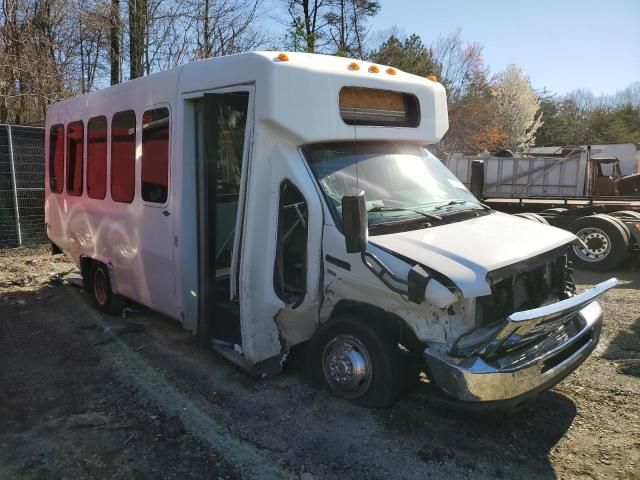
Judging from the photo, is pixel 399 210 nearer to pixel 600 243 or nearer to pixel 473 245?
pixel 473 245

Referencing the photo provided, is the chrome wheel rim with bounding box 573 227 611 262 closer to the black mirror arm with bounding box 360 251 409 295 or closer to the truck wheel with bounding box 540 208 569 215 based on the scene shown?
the truck wheel with bounding box 540 208 569 215

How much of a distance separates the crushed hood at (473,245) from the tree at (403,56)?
72.6 ft

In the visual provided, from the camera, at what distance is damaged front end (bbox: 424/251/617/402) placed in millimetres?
3127

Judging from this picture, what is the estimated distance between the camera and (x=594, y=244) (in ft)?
30.0

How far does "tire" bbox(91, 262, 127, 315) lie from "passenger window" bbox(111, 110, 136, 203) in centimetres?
107

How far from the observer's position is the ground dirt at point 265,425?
10.6 ft

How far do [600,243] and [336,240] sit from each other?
23.6 ft

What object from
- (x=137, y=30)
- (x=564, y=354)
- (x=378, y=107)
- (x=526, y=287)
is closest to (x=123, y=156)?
(x=378, y=107)

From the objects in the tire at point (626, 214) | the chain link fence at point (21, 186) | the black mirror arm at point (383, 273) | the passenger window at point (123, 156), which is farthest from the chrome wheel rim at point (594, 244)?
the chain link fence at point (21, 186)

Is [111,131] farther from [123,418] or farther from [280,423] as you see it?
[280,423]

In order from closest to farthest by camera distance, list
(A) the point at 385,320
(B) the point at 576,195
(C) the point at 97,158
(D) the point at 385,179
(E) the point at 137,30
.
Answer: (A) the point at 385,320, (D) the point at 385,179, (C) the point at 97,158, (E) the point at 137,30, (B) the point at 576,195

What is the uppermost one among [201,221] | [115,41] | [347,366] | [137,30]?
[137,30]

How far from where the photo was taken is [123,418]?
3816 mm

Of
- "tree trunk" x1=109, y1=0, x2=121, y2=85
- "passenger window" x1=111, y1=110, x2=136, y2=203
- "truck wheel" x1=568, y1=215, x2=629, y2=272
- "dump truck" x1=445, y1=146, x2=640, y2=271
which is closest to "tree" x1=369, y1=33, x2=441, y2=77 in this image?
"dump truck" x1=445, y1=146, x2=640, y2=271
